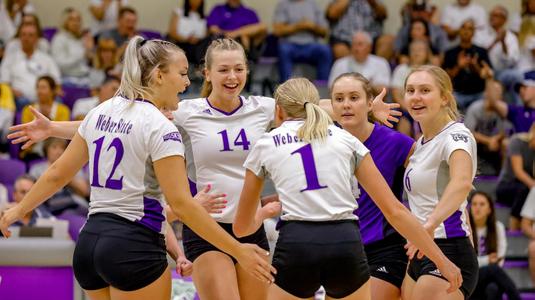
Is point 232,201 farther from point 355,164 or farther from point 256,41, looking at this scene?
point 256,41

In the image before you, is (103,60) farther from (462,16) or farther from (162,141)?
(162,141)

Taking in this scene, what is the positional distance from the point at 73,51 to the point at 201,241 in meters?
8.19

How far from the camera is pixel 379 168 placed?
18.0 feet

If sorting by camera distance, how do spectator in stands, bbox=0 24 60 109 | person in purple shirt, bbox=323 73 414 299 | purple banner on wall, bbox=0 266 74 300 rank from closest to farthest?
1. person in purple shirt, bbox=323 73 414 299
2. purple banner on wall, bbox=0 266 74 300
3. spectator in stands, bbox=0 24 60 109

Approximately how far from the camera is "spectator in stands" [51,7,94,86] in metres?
12.8

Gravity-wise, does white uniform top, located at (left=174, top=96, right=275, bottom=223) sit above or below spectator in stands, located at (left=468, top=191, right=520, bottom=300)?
above

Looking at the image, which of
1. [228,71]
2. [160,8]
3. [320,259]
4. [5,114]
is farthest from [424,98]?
[160,8]

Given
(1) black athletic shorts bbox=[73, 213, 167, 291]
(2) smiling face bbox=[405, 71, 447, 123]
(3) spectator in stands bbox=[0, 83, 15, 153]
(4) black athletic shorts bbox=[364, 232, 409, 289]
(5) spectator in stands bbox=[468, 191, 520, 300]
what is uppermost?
(2) smiling face bbox=[405, 71, 447, 123]

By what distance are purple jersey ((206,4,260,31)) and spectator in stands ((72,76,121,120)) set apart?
228cm

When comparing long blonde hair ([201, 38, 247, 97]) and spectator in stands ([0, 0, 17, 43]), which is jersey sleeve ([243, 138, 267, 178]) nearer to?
long blonde hair ([201, 38, 247, 97])

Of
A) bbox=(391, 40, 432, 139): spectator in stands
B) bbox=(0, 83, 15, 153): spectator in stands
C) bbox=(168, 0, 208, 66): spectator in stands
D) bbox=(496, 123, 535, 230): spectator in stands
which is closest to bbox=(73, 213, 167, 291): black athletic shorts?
bbox=(0, 83, 15, 153): spectator in stands

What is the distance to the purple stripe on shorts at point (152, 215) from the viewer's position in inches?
170

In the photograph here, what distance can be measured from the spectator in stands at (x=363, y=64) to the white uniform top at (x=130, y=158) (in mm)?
8475

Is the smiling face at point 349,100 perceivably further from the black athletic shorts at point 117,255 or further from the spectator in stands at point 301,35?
the spectator in stands at point 301,35
